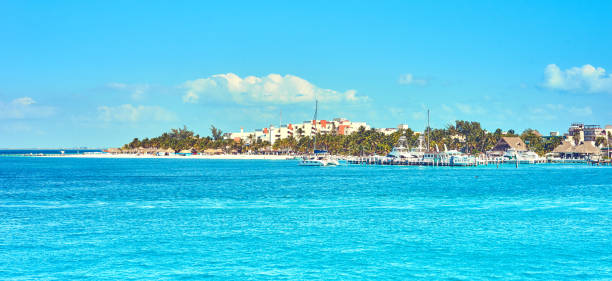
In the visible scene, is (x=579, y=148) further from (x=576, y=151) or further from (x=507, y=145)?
(x=507, y=145)

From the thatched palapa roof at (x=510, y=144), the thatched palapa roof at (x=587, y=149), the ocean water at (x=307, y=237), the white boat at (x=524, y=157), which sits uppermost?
the thatched palapa roof at (x=510, y=144)

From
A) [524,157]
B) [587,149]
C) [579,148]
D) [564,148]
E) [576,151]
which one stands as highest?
[564,148]

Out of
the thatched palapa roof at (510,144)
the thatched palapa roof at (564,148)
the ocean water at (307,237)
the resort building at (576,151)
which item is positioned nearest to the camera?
the ocean water at (307,237)

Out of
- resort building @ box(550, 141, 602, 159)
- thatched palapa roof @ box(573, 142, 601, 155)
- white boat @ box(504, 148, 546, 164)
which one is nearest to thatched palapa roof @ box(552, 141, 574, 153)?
resort building @ box(550, 141, 602, 159)

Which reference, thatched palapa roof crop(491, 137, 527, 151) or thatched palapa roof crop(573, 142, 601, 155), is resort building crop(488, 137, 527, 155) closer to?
thatched palapa roof crop(491, 137, 527, 151)

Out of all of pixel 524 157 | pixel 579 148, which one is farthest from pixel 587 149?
pixel 524 157

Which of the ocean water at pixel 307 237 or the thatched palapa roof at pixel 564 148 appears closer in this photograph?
the ocean water at pixel 307 237

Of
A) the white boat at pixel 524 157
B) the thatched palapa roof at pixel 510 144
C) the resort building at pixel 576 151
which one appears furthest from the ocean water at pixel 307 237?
the thatched palapa roof at pixel 510 144

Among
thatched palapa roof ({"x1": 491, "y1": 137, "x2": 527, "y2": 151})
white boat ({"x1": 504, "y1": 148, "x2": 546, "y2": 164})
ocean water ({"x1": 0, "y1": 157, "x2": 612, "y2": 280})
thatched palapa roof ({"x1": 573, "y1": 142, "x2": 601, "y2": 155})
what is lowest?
ocean water ({"x1": 0, "y1": 157, "x2": 612, "y2": 280})

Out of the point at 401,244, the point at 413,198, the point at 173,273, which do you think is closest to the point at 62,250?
the point at 173,273

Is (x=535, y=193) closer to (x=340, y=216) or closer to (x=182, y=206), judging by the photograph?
(x=340, y=216)

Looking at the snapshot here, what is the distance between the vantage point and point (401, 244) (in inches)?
1380

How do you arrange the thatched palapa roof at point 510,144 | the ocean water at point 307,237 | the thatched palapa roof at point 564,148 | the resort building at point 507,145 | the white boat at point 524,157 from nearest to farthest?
the ocean water at point 307,237, the white boat at point 524,157, the thatched palapa roof at point 564,148, the resort building at point 507,145, the thatched palapa roof at point 510,144

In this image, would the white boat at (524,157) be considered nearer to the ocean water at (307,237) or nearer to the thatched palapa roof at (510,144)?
the thatched palapa roof at (510,144)
